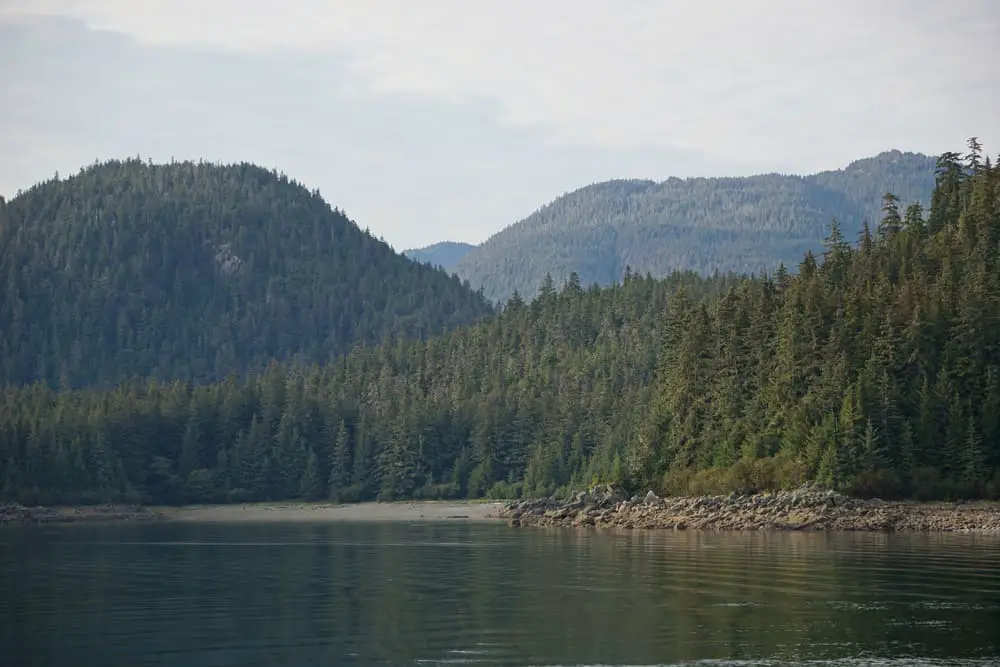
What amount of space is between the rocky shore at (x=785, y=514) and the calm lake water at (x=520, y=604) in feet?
22.4

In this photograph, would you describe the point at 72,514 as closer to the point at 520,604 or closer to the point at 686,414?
the point at 686,414

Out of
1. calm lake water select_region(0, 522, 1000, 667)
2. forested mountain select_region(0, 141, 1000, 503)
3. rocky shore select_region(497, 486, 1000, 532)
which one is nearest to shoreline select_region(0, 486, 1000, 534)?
rocky shore select_region(497, 486, 1000, 532)

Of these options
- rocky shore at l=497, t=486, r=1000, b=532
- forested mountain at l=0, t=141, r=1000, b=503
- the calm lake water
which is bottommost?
the calm lake water

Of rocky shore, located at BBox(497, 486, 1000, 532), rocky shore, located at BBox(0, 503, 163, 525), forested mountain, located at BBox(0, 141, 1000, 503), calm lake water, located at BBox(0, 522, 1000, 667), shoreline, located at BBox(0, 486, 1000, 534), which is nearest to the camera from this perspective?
calm lake water, located at BBox(0, 522, 1000, 667)

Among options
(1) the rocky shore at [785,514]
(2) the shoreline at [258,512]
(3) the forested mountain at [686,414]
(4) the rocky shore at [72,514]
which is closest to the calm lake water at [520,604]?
(1) the rocky shore at [785,514]

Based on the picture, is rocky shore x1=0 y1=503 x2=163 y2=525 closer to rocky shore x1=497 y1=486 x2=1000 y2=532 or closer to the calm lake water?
rocky shore x1=497 y1=486 x2=1000 y2=532

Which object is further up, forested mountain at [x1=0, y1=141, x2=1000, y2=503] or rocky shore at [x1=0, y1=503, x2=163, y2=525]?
forested mountain at [x1=0, y1=141, x2=1000, y2=503]

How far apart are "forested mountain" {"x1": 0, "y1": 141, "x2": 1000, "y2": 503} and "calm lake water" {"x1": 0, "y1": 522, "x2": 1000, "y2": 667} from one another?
20.8 m

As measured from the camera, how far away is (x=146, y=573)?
67.9 metres

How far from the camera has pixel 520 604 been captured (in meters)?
52.4

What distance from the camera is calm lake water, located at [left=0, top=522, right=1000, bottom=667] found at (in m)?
40.9

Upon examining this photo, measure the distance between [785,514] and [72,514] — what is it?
275ft

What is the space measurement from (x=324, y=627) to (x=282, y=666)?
25.2 feet

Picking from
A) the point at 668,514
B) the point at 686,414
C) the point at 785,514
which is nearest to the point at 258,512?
the point at 686,414
